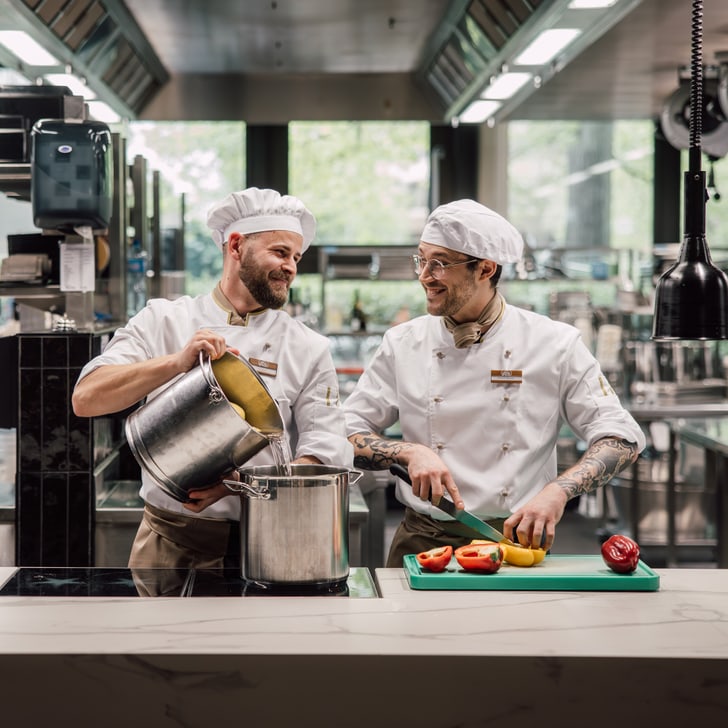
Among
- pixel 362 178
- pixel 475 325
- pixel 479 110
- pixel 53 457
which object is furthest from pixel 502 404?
pixel 362 178

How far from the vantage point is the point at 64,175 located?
10.1 ft

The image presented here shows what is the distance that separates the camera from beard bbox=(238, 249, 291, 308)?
2240 mm

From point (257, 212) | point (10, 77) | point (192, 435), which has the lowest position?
point (192, 435)

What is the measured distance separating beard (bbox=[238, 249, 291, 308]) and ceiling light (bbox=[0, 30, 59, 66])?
2.77m

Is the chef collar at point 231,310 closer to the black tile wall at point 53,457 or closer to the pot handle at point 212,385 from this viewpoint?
the pot handle at point 212,385

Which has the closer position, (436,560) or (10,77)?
(436,560)

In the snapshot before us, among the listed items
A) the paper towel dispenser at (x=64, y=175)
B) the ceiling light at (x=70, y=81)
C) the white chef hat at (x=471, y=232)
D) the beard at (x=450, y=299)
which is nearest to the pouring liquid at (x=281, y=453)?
the beard at (x=450, y=299)

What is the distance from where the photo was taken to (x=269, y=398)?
1.96m

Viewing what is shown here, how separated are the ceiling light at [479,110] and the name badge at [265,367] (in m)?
3.82

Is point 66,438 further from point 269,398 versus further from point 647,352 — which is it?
point 647,352

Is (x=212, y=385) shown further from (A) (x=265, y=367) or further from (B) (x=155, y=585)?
(A) (x=265, y=367)

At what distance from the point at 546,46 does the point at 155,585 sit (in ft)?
10.6

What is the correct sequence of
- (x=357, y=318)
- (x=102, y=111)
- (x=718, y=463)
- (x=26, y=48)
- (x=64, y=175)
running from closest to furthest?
(x=64, y=175) < (x=718, y=463) < (x=26, y=48) < (x=102, y=111) < (x=357, y=318)

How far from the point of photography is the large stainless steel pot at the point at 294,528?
1677 mm
